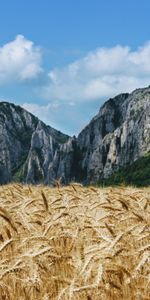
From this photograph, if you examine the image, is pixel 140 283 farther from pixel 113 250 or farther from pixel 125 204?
pixel 125 204

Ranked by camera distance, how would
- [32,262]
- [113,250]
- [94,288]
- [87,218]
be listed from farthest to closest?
[87,218] → [113,250] → [32,262] → [94,288]

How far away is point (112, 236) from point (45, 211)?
234 cm

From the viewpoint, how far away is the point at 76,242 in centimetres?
591

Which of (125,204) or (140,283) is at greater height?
(125,204)

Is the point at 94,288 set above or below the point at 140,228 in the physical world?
below

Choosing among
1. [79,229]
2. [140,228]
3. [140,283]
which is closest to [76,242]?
[79,229]

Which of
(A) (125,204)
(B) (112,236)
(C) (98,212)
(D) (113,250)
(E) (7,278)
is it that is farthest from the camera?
(C) (98,212)

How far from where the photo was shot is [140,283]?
4.45 metres

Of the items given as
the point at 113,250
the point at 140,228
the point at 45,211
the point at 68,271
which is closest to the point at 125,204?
the point at 45,211

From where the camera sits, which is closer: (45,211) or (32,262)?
(32,262)

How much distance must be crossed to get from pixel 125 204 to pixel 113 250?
124 inches

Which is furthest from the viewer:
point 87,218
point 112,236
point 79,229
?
point 87,218

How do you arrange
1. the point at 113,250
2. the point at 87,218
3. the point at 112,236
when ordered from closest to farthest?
the point at 113,250, the point at 112,236, the point at 87,218

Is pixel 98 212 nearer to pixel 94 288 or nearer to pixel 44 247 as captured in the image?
pixel 44 247
